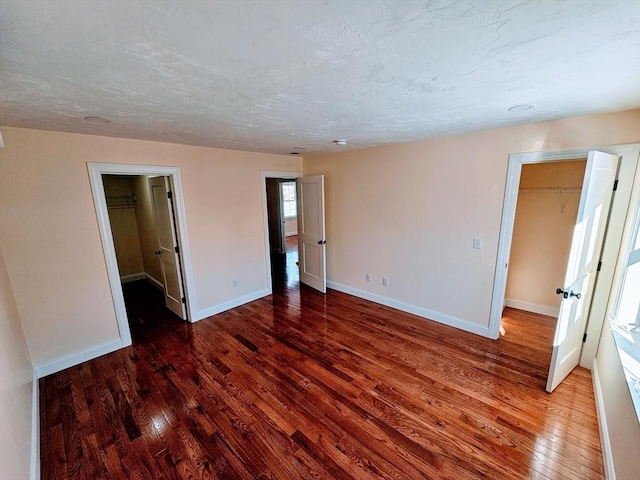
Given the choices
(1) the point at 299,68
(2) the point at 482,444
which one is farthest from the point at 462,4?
(2) the point at 482,444

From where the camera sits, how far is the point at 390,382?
95.3 inches

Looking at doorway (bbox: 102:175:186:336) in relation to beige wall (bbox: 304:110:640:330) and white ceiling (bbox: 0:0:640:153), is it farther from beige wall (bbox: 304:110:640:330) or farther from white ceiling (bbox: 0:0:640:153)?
beige wall (bbox: 304:110:640:330)

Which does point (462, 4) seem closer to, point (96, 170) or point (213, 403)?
point (213, 403)

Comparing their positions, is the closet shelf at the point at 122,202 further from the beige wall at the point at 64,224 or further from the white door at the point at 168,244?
the beige wall at the point at 64,224

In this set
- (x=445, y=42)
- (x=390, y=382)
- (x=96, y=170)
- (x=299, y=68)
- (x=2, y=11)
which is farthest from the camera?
(x=96, y=170)

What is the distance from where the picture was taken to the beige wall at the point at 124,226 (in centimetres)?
477

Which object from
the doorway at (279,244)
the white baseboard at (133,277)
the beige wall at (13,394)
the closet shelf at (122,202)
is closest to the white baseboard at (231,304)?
the doorway at (279,244)

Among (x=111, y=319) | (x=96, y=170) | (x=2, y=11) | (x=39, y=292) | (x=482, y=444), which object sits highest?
(x=2, y=11)

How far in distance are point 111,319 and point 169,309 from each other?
103 centimetres

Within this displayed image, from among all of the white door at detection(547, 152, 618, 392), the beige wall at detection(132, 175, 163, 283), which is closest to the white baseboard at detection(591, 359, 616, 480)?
the white door at detection(547, 152, 618, 392)

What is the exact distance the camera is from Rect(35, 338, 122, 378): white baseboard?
8.50 feet

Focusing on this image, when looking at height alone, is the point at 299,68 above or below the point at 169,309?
above

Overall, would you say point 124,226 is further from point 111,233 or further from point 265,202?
point 265,202

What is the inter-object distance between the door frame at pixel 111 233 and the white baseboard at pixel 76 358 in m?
0.10
